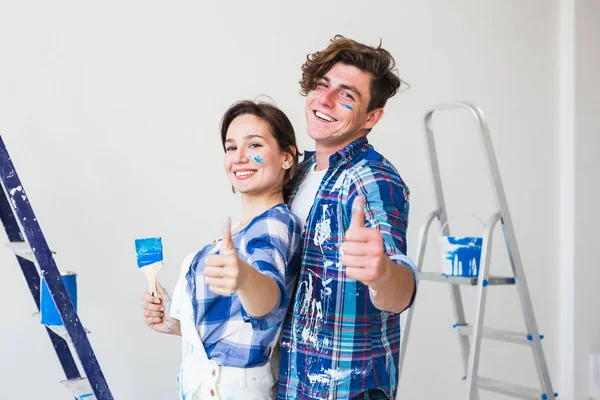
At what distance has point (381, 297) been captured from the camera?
126 centimetres

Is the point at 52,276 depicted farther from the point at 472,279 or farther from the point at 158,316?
the point at 472,279

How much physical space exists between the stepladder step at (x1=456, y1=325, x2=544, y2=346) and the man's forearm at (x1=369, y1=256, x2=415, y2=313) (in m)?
1.39

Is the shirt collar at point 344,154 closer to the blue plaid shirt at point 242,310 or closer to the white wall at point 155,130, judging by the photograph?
the blue plaid shirt at point 242,310

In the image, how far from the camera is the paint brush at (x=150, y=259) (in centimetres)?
173

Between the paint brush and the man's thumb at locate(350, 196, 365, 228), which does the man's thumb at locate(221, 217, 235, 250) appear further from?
the paint brush

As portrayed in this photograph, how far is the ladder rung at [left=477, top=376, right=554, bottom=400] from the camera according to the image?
2505mm

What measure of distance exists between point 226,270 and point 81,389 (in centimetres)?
109

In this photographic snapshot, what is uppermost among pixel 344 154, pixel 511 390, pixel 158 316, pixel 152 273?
pixel 344 154

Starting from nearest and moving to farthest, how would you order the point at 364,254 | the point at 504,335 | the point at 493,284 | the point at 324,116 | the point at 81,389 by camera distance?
the point at 364,254
the point at 324,116
the point at 81,389
the point at 493,284
the point at 504,335

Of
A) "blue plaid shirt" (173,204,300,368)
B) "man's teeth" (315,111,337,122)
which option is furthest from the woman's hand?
"man's teeth" (315,111,337,122)

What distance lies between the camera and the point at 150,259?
5.72 feet

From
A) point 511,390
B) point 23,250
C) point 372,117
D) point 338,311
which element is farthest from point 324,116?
point 511,390

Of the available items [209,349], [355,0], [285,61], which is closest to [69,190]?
[285,61]

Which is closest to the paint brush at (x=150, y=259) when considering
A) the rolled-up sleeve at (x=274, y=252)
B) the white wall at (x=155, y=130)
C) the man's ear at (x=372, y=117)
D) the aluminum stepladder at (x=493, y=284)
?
the rolled-up sleeve at (x=274, y=252)
